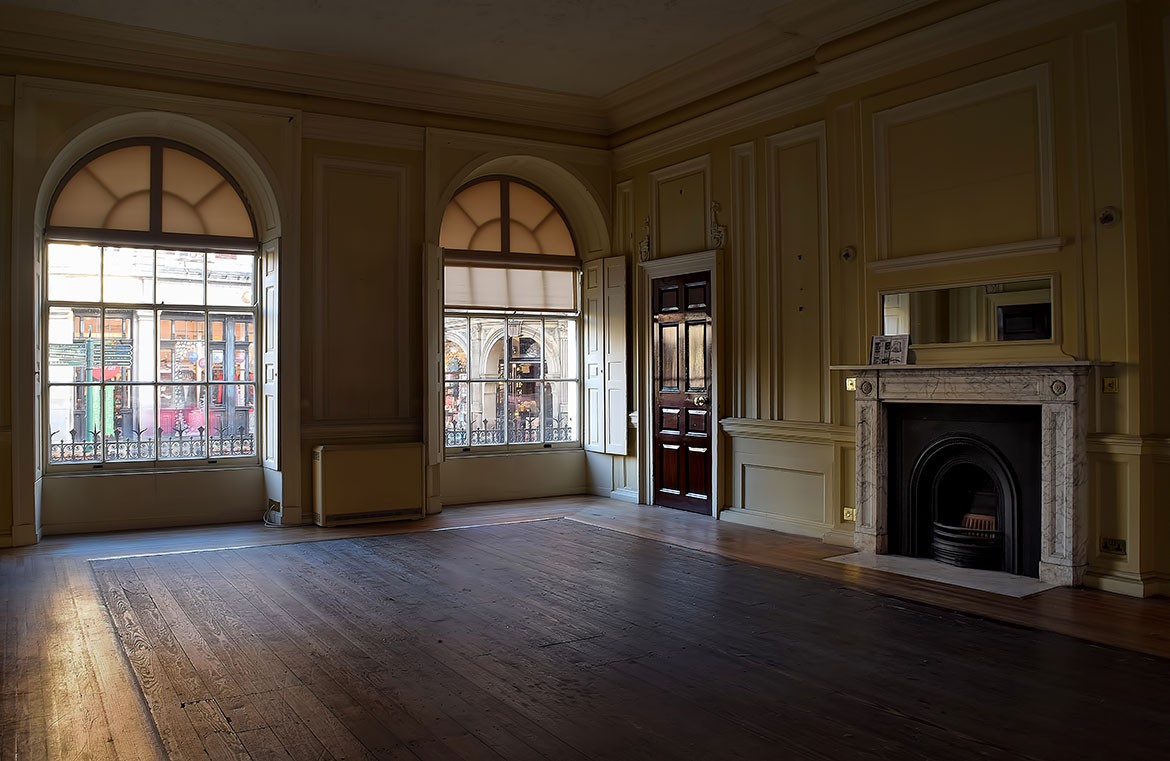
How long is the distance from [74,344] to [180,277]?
985mm

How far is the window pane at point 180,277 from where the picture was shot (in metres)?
7.80

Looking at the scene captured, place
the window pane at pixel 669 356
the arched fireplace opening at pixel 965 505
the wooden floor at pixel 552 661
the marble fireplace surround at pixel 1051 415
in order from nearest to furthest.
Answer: the wooden floor at pixel 552 661 < the marble fireplace surround at pixel 1051 415 < the arched fireplace opening at pixel 965 505 < the window pane at pixel 669 356

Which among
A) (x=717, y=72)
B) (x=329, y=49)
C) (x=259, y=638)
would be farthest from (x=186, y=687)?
(x=717, y=72)

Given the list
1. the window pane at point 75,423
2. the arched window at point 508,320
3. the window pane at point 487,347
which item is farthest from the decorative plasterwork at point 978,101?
the window pane at point 75,423

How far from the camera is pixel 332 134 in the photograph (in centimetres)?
801

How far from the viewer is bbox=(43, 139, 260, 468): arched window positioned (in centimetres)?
743

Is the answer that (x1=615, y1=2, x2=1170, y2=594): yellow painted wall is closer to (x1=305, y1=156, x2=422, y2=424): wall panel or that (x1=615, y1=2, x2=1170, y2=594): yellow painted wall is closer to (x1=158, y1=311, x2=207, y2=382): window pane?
(x1=305, y1=156, x2=422, y2=424): wall panel

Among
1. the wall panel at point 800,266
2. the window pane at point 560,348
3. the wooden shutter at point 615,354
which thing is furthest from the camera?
the window pane at point 560,348

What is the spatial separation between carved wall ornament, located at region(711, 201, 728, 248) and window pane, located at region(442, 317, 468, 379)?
8.80 ft

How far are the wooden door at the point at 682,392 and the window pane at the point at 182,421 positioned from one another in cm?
405

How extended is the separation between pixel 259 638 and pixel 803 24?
5375 mm

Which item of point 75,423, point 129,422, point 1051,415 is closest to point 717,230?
point 1051,415

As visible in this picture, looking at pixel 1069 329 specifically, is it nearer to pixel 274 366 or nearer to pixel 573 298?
pixel 573 298

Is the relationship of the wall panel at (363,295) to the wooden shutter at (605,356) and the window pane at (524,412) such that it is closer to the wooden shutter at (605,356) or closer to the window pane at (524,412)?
the window pane at (524,412)
